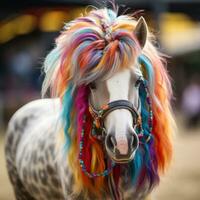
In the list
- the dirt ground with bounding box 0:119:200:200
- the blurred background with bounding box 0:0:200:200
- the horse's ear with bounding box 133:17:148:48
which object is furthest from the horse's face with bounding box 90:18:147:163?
the dirt ground with bounding box 0:119:200:200

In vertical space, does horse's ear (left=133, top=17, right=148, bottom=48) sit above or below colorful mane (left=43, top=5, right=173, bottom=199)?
above

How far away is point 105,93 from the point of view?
420cm

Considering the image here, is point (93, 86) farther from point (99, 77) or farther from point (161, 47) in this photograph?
point (161, 47)

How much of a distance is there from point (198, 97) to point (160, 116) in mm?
15986

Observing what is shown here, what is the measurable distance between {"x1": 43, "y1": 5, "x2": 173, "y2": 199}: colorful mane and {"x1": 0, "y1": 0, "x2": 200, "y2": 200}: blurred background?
0.60 meters

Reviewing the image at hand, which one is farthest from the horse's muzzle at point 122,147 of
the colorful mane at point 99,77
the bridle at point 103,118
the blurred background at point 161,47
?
the blurred background at point 161,47

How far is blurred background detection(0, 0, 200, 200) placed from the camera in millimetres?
10693

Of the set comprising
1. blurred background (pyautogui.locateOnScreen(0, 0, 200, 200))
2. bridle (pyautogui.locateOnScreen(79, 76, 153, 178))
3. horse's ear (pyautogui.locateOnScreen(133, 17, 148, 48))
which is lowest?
bridle (pyautogui.locateOnScreen(79, 76, 153, 178))

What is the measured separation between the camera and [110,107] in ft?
13.4

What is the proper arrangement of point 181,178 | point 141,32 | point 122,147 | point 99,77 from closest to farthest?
point 122,147
point 99,77
point 141,32
point 181,178

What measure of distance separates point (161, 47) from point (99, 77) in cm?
431

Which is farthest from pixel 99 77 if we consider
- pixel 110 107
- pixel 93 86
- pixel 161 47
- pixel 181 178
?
pixel 181 178

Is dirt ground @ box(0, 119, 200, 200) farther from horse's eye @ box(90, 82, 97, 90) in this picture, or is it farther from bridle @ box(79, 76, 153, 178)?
horse's eye @ box(90, 82, 97, 90)

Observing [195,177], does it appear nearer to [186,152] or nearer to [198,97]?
[186,152]
